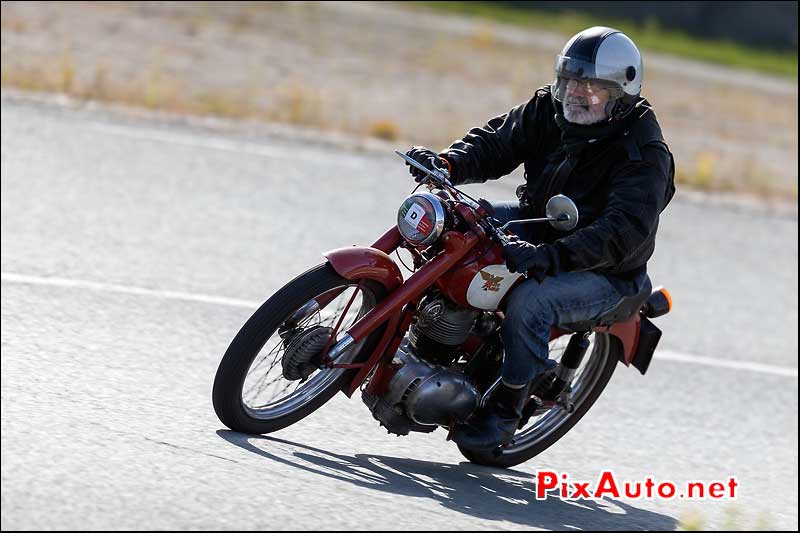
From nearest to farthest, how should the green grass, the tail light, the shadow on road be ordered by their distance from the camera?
1. the shadow on road
2. the tail light
3. the green grass

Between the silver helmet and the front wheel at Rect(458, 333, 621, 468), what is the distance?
1314 mm

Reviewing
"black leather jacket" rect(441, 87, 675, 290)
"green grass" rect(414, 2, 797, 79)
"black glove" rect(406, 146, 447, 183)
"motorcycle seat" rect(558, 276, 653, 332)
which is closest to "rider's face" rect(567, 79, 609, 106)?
"black leather jacket" rect(441, 87, 675, 290)

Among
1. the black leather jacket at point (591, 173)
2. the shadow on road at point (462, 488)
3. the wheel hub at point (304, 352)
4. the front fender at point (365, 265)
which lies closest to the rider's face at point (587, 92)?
the black leather jacket at point (591, 173)

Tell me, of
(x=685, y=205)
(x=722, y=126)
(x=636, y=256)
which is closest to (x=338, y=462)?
(x=636, y=256)

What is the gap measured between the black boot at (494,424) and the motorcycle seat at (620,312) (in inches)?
16.2

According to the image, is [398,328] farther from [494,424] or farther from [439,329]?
[494,424]

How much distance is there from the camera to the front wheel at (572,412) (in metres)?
6.18

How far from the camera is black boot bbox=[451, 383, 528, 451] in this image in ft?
18.5

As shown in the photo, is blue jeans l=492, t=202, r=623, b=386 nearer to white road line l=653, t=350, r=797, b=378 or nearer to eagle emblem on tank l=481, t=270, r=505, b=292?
eagle emblem on tank l=481, t=270, r=505, b=292

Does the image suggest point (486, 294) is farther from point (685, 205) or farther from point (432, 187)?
point (685, 205)

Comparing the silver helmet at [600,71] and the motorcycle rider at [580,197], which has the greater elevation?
the silver helmet at [600,71]

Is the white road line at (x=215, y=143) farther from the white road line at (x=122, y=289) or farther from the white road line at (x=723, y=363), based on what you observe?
the white road line at (x=723, y=363)

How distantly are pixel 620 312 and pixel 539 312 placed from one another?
592 mm

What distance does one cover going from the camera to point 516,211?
591cm
